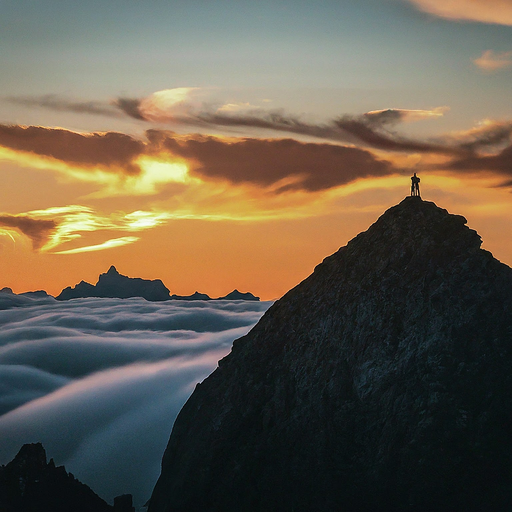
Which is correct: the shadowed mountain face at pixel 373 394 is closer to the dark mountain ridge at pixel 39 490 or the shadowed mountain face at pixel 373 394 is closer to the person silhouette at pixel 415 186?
the person silhouette at pixel 415 186

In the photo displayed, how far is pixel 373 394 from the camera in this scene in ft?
101

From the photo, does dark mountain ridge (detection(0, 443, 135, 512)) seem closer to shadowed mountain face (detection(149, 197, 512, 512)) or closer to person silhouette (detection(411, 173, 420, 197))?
shadowed mountain face (detection(149, 197, 512, 512))

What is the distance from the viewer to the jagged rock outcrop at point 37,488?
45438 mm

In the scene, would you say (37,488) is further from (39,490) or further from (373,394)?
(373,394)

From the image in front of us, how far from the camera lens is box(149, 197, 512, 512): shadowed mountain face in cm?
2808

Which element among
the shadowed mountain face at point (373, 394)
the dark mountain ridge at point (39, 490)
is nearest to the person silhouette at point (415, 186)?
the shadowed mountain face at point (373, 394)

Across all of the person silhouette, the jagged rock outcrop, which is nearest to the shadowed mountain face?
the person silhouette

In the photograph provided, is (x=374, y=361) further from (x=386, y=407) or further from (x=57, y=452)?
(x=57, y=452)

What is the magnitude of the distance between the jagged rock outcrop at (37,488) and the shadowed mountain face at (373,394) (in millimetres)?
12810

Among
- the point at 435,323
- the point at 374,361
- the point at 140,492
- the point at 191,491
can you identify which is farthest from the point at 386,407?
the point at 140,492

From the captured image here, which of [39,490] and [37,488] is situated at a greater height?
[37,488]

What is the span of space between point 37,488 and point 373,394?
105ft

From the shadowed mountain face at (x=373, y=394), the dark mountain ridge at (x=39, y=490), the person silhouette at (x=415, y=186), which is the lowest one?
the dark mountain ridge at (x=39, y=490)

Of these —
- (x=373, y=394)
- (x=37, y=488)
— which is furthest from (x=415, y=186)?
(x=37, y=488)
